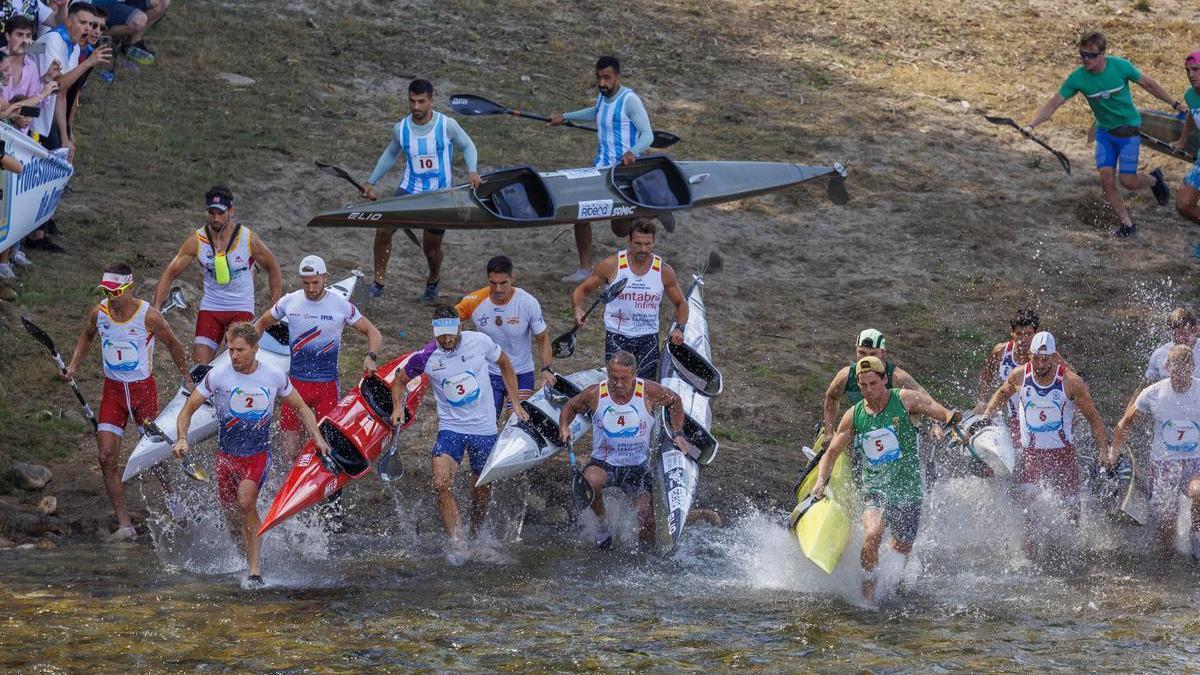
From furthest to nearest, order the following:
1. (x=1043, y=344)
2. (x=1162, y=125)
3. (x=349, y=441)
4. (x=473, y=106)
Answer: (x=1162, y=125) → (x=473, y=106) → (x=349, y=441) → (x=1043, y=344)

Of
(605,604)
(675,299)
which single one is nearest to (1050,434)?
(675,299)

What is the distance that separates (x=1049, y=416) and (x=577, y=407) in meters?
3.34

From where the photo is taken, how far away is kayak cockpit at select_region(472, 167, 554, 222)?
14.6 m

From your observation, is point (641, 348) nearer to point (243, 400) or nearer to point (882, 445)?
point (882, 445)

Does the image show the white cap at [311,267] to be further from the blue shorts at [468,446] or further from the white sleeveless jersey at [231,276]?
the blue shorts at [468,446]

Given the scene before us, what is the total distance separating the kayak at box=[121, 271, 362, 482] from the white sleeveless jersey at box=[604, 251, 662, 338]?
6.88ft

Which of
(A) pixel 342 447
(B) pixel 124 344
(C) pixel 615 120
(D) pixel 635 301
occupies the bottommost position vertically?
(A) pixel 342 447

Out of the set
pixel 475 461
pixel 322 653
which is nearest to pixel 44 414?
pixel 475 461

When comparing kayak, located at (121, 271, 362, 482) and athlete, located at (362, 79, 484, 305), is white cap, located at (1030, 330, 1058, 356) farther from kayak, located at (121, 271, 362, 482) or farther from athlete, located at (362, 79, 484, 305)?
athlete, located at (362, 79, 484, 305)

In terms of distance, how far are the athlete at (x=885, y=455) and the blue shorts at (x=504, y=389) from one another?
8.64 ft

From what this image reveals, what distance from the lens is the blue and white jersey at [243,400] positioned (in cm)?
1017

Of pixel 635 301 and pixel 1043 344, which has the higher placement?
pixel 635 301

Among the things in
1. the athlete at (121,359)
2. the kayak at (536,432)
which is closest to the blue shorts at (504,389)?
the kayak at (536,432)

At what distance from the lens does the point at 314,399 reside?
37.2 feet
